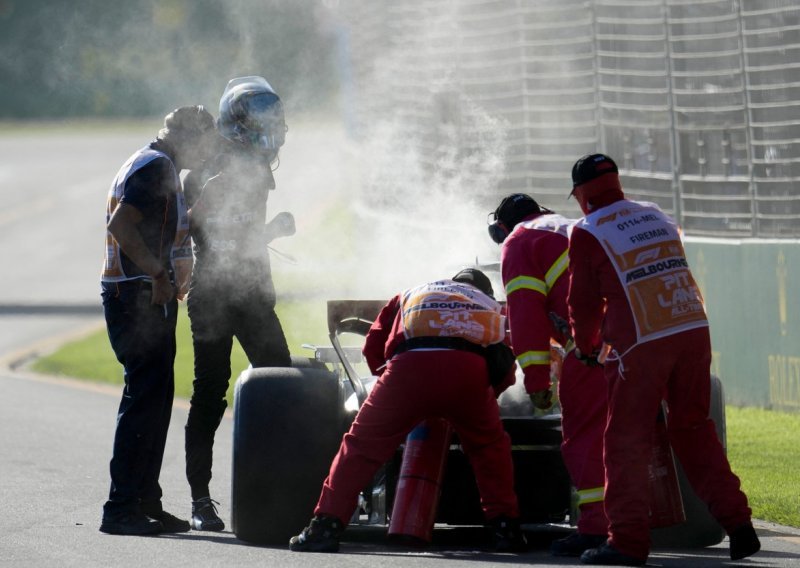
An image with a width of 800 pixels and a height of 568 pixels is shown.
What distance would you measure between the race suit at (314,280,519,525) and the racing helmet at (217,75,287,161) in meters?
1.39

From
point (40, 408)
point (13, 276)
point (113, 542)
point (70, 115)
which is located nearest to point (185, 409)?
point (40, 408)

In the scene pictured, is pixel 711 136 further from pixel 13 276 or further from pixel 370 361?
pixel 13 276

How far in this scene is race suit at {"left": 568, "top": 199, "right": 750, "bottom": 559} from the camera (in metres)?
6.50

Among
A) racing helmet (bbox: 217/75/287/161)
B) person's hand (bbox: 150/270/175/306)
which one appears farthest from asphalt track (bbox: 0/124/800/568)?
racing helmet (bbox: 217/75/287/161)

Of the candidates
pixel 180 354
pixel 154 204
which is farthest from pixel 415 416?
pixel 180 354

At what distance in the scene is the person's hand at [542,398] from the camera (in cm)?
675

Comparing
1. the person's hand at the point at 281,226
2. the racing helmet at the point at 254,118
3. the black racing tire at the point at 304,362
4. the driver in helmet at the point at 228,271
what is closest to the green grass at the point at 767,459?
the black racing tire at the point at 304,362

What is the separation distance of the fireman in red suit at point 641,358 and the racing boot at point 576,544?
20 cm

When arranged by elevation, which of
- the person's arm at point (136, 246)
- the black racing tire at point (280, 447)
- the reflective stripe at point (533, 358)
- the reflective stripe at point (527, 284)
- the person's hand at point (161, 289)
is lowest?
the black racing tire at point (280, 447)

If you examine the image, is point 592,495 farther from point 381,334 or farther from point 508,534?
point 381,334

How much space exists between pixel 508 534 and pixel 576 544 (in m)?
0.27

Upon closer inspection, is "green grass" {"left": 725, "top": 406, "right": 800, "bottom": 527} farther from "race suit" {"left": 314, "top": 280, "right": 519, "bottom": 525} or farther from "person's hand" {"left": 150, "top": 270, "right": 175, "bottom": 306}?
"person's hand" {"left": 150, "top": 270, "right": 175, "bottom": 306}

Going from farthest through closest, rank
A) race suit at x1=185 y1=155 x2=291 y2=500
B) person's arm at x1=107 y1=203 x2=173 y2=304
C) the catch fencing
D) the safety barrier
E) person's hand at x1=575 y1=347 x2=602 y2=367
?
the catch fencing, the safety barrier, race suit at x1=185 y1=155 x2=291 y2=500, person's arm at x1=107 y1=203 x2=173 y2=304, person's hand at x1=575 y1=347 x2=602 y2=367

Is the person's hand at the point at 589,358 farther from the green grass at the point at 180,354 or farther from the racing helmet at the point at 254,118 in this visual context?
the green grass at the point at 180,354
